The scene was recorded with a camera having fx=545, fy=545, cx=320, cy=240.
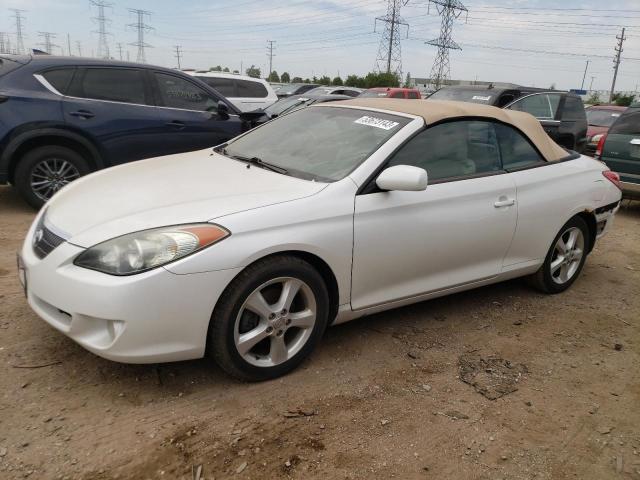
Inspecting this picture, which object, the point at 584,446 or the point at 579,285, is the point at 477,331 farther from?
the point at 579,285

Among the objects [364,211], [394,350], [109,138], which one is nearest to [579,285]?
[394,350]

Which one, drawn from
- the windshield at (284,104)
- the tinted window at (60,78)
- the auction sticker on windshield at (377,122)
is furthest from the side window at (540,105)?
the tinted window at (60,78)

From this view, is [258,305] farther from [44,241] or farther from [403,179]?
[44,241]

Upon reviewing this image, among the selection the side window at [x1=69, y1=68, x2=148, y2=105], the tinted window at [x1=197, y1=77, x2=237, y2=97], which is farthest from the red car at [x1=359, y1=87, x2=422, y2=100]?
the side window at [x1=69, y1=68, x2=148, y2=105]

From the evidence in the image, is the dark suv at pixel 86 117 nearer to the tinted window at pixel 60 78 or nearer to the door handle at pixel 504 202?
the tinted window at pixel 60 78

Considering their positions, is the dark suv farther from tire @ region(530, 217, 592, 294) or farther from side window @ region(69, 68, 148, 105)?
tire @ region(530, 217, 592, 294)

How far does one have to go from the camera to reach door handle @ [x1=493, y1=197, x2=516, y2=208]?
3.69 meters

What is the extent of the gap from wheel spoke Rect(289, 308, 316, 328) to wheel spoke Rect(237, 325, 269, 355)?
17 centimetres

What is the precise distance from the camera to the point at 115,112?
6.05 metres

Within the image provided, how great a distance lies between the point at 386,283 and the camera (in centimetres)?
325

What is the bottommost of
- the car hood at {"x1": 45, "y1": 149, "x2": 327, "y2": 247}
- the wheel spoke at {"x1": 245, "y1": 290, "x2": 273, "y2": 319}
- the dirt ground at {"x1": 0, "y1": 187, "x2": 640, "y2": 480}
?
the dirt ground at {"x1": 0, "y1": 187, "x2": 640, "y2": 480}

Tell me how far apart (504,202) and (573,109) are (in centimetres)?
737

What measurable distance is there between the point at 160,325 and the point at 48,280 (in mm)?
617

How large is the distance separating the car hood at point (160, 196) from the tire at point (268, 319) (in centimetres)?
36
